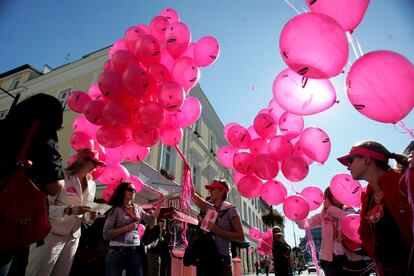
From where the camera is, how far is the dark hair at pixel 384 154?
191cm

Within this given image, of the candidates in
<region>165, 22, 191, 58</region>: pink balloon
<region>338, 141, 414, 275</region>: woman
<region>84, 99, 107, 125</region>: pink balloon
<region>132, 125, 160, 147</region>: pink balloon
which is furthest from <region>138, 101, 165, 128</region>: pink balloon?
<region>338, 141, 414, 275</region>: woman

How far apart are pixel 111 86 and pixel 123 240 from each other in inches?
75.0

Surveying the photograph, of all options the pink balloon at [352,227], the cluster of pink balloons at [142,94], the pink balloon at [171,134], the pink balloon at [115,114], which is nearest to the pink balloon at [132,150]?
the cluster of pink balloons at [142,94]

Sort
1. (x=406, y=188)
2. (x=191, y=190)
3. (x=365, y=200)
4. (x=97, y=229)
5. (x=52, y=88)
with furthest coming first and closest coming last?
(x=52, y=88), (x=97, y=229), (x=191, y=190), (x=365, y=200), (x=406, y=188)

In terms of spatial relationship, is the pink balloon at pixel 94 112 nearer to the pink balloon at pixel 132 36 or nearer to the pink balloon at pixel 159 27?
the pink balloon at pixel 132 36

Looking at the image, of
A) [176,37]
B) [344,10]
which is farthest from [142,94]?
[344,10]

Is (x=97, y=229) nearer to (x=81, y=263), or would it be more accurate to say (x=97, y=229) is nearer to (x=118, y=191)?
(x=81, y=263)

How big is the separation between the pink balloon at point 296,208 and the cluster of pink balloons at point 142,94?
190cm

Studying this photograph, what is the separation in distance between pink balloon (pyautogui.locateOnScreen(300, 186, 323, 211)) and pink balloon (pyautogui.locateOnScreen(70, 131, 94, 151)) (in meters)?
3.18

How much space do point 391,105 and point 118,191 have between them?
301 centimetres

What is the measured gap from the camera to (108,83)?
332cm

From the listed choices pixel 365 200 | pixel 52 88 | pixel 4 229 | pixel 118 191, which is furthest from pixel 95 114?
pixel 52 88

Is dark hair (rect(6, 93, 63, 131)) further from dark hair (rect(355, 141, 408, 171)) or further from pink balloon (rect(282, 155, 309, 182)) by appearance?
pink balloon (rect(282, 155, 309, 182))

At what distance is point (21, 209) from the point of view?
137 cm
